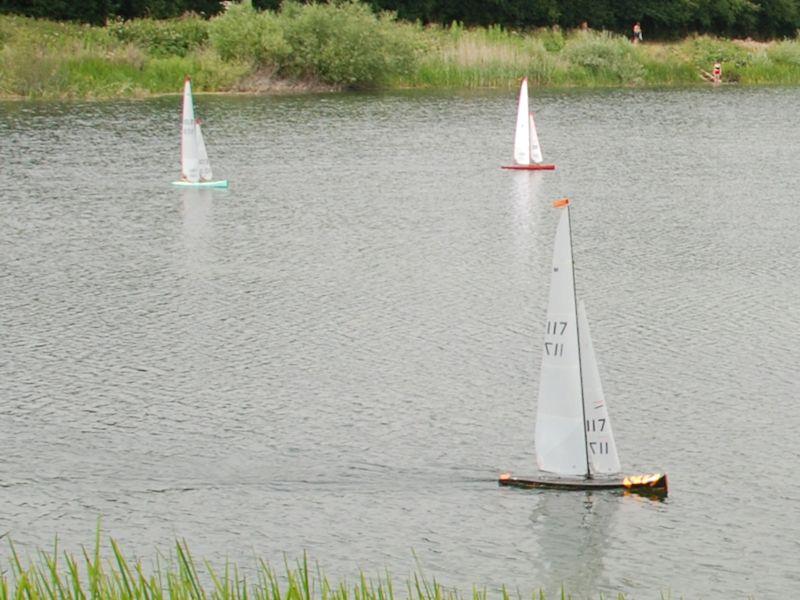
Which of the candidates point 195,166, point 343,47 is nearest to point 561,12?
point 343,47

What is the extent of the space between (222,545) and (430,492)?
285cm

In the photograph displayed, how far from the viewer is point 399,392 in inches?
916

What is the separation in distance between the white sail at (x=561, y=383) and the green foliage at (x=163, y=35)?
57.0m

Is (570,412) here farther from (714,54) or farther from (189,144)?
(714,54)

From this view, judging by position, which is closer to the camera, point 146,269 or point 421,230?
point 146,269

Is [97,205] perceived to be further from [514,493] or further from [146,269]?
[514,493]

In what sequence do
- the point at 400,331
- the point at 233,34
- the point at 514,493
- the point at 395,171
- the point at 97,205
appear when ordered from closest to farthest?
the point at 514,493, the point at 400,331, the point at 97,205, the point at 395,171, the point at 233,34

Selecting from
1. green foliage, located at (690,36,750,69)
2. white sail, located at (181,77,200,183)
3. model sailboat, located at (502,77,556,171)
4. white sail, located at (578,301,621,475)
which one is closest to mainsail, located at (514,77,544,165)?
model sailboat, located at (502,77,556,171)

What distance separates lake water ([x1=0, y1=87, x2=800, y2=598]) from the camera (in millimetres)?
17906

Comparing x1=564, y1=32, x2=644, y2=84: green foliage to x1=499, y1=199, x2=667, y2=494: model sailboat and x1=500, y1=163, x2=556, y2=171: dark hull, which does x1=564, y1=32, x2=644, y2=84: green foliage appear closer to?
x1=500, y1=163, x2=556, y2=171: dark hull

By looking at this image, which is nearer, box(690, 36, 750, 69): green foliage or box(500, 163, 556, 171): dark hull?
box(500, 163, 556, 171): dark hull

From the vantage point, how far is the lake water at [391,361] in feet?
58.7

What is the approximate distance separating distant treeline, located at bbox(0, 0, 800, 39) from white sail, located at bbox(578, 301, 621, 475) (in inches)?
2422

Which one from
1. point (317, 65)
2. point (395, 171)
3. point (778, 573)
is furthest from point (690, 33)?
point (778, 573)
